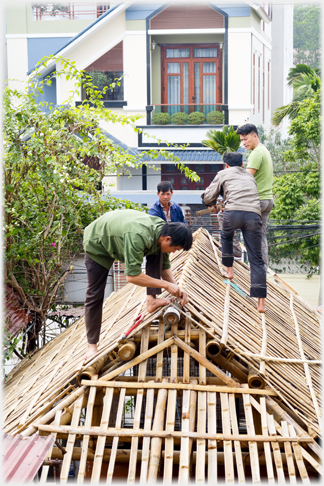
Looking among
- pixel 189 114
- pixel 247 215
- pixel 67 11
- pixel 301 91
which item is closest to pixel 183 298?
pixel 247 215

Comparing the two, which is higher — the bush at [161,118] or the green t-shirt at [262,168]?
the bush at [161,118]

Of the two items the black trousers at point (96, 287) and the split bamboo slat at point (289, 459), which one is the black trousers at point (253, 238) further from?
the split bamboo slat at point (289, 459)

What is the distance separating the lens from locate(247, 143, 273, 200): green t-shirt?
5023mm

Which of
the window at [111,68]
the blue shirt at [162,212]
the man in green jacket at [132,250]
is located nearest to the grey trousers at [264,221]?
the blue shirt at [162,212]

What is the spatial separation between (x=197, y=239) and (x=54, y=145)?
6.77 ft

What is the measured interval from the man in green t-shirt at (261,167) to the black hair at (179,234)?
1750 mm

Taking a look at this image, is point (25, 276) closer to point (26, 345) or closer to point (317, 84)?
point (26, 345)

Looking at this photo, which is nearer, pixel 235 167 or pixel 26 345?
pixel 235 167

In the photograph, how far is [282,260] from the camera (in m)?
15.6

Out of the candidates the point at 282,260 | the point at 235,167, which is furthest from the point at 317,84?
the point at 235,167

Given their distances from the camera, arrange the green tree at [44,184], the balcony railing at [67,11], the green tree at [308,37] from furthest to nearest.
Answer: the green tree at [308,37]
the balcony railing at [67,11]
the green tree at [44,184]

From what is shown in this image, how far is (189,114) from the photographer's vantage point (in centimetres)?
1419

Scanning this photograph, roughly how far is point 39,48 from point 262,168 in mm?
11692

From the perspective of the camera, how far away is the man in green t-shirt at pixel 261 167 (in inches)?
197
